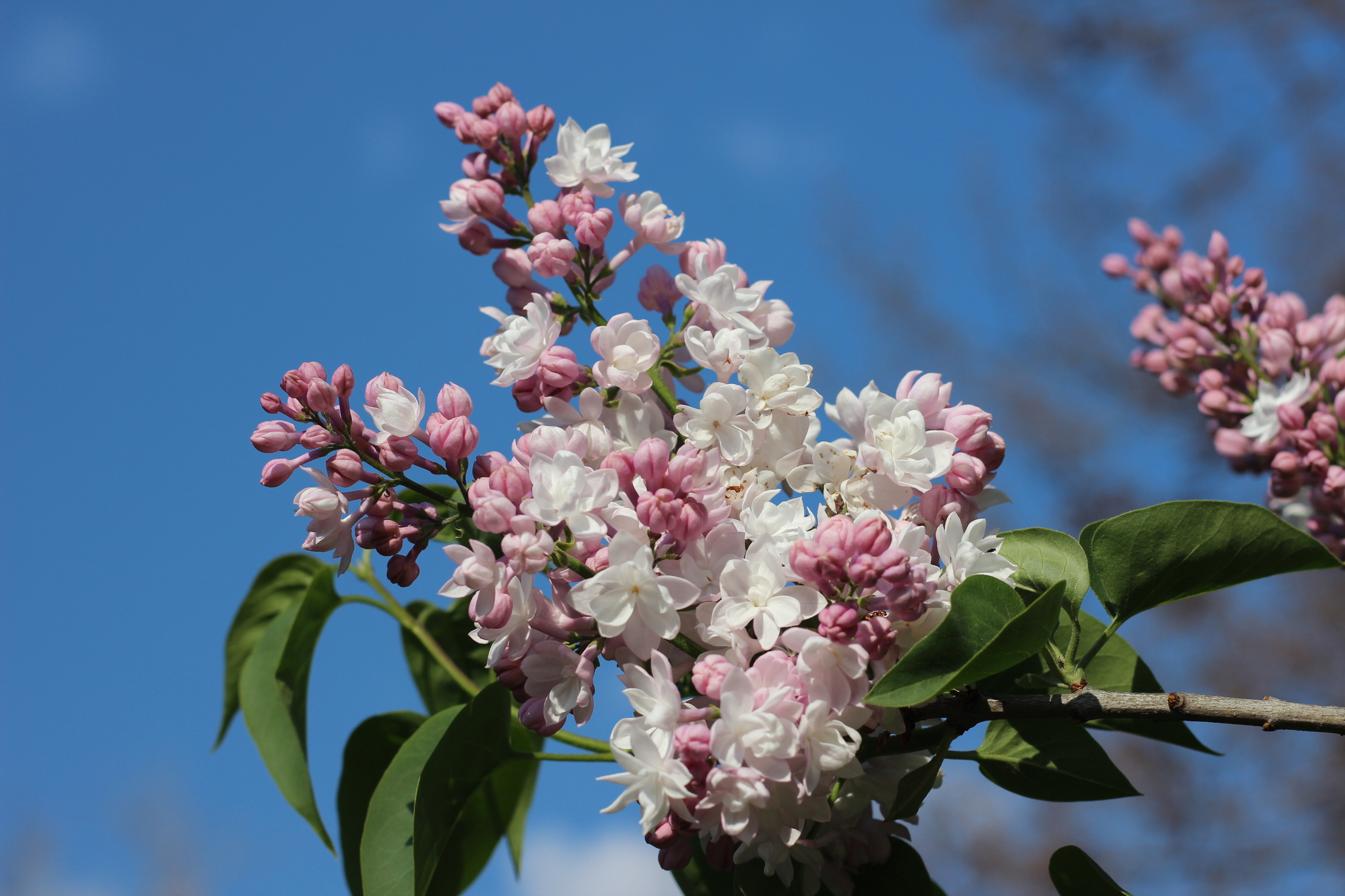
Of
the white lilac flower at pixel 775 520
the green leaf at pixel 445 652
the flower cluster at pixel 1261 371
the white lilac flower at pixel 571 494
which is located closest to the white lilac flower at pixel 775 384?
the white lilac flower at pixel 775 520

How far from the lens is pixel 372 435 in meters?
1.32

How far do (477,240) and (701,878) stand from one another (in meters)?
1.01

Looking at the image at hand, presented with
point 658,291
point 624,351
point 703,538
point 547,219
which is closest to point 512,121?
point 547,219

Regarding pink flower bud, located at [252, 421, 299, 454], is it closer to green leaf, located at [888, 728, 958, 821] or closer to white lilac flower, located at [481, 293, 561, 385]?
white lilac flower, located at [481, 293, 561, 385]

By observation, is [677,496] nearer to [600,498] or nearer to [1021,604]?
[600,498]

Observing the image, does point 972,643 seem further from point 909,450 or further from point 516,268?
point 516,268

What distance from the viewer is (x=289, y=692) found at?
182 cm

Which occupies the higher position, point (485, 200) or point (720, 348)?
point (485, 200)

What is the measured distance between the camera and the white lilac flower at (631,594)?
1102 mm

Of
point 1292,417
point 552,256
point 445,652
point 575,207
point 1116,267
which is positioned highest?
point 1116,267

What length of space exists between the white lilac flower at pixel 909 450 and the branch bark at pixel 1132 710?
253 mm

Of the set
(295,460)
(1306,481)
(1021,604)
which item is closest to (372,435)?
(295,460)

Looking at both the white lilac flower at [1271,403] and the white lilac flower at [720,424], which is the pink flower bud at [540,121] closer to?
the white lilac flower at [720,424]

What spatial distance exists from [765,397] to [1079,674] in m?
0.49
